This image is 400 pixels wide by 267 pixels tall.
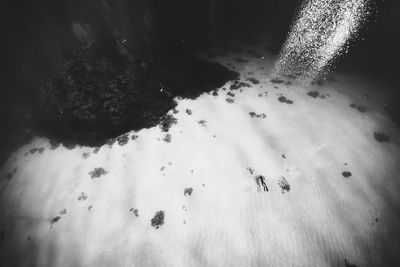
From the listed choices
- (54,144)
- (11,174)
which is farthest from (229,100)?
(11,174)

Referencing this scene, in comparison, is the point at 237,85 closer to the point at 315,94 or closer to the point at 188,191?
the point at 315,94

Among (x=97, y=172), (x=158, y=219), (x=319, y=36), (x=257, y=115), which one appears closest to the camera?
(x=158, y=219)

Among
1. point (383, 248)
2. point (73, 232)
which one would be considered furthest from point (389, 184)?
point (73, 232)

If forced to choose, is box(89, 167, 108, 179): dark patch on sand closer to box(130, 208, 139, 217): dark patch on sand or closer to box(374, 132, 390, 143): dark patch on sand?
box(130, 208, 139, 217): dark patch on sand

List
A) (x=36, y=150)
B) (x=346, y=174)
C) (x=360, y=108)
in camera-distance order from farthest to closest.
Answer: (x=360, y=108) → (x=36, y=150) → (x=346, y=174)

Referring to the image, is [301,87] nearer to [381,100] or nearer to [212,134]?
[381,100]

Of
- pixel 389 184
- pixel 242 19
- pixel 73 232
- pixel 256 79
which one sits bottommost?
pixel 73 232
